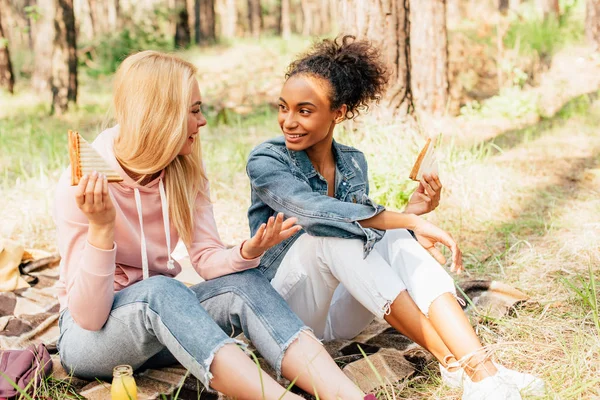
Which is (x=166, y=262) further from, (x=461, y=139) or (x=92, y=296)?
(x=461, y=139)

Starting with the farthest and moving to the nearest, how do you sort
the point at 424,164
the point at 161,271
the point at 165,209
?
the point at 424,164
the point at 161,271
the point at 165,209

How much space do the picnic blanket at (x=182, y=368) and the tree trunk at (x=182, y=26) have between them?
41.3 ft

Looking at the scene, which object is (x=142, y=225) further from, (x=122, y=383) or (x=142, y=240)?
(x=122, y=383)

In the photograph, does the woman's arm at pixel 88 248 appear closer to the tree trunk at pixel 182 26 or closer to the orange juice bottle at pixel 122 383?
the orange juice bottle at pixel 122 383

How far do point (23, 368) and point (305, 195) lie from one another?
1171mm

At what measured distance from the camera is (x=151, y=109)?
2.19 m

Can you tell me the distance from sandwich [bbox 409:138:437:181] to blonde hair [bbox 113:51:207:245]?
2.99ft

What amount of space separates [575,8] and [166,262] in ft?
42.7

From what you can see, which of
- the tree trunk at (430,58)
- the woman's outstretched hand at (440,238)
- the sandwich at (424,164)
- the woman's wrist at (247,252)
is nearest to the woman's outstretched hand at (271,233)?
the woman's wrist at (247,252)

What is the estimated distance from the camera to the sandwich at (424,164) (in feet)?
8.36

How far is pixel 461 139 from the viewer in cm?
574

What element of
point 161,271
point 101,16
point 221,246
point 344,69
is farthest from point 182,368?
point 101,16

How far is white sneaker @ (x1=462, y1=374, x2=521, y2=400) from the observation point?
2.05 meters

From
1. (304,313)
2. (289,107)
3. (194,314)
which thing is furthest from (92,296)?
(289,107)
